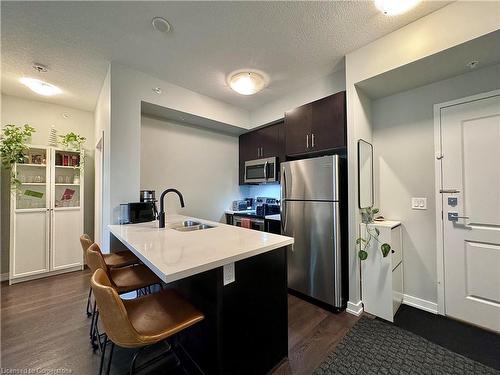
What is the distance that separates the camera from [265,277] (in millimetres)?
1428

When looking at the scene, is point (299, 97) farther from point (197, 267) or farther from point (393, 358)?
point (393, 358)

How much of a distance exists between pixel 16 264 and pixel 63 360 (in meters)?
2.29

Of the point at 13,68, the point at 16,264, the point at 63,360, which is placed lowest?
the point at 63,360

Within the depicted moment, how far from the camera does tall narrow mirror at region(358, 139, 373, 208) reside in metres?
2.24

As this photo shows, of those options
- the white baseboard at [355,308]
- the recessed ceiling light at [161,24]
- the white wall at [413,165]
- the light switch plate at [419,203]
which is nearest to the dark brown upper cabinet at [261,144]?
the white wall at [413,165]

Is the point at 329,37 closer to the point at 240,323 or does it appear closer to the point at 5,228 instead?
the point at 240,323

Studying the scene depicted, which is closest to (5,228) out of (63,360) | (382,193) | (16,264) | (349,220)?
(16,264)

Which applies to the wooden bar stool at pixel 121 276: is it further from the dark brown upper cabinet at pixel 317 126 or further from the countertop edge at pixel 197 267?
the dark brown upper cabinet at pixel 317 126

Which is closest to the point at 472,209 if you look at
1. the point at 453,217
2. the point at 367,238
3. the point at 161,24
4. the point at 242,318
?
the point at 453,217

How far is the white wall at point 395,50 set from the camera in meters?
1.57

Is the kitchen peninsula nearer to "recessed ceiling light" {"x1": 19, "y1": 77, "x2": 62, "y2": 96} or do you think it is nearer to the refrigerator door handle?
the refrigerator door handle

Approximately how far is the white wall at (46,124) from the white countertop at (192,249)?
8.53ft

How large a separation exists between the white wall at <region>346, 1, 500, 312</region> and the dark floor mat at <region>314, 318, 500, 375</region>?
0.43 metres

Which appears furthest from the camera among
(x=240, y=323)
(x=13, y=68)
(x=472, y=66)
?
(x=13, y=68)
